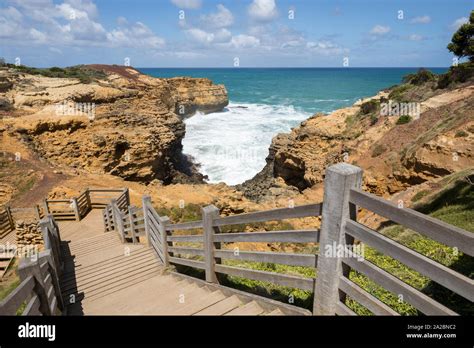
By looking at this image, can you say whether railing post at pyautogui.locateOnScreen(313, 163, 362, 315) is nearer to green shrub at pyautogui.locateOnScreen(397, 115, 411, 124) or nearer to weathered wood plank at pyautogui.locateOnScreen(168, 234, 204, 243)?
weathered wood plank at pyautogui.locateOnScreen(168, 234, 204, 243)

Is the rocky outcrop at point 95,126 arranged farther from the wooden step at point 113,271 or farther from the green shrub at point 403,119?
the green shrub at point 403,119

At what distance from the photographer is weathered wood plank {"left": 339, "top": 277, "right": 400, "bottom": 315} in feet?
8.67

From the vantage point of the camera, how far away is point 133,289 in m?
6.20

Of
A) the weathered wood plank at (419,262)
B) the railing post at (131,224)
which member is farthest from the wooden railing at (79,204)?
the weathered wood plank at (419,262)

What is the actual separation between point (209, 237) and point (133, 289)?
Result: 238 centimetres

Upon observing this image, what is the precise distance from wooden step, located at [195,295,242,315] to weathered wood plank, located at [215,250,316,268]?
58 cm

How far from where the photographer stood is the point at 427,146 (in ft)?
46.5

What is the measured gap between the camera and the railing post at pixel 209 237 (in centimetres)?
486

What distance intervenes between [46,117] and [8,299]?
2228 centimetres

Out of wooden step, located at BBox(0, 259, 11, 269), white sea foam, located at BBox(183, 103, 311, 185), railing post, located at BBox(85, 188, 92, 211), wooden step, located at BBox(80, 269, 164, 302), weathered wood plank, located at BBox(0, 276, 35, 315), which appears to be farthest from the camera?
white sea foam, located at BBox(183, 103, 311, 185)

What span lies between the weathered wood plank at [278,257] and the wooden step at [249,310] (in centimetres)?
57

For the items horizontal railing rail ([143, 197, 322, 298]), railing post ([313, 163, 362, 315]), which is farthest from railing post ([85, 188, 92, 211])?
railing post ([313, 163, 362, 315])
